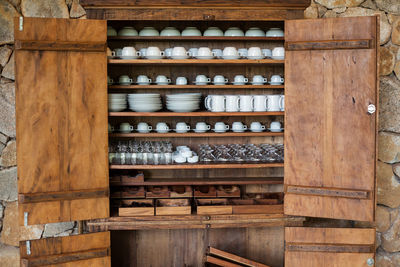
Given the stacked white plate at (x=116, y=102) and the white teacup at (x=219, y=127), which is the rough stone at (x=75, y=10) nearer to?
the stacked white plate at (x=116, y=102)

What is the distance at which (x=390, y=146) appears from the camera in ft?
9.73

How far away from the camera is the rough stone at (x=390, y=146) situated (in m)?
2.96

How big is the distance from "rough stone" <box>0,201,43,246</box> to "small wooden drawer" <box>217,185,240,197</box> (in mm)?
1422

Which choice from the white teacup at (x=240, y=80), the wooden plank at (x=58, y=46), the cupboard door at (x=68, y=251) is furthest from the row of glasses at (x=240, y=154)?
the wooden plank at (x=58, y=46)

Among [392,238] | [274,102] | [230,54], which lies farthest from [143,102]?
[392,238]

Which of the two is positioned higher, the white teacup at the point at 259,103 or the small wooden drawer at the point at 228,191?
the white teacup at the point at 259,103

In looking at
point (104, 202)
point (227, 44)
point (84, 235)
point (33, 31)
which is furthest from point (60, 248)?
point (227, 44)

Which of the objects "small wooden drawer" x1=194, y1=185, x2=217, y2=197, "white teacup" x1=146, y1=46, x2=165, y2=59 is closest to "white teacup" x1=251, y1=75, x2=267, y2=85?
"white teacup" x1=146, y1=46, x2=165, y2=59

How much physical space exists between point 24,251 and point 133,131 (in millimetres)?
1021

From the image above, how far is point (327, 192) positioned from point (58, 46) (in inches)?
72.7

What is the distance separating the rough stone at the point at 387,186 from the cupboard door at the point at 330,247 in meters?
0.65

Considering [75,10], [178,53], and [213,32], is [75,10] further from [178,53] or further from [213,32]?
[213,32]

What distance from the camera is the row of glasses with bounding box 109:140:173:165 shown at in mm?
2584

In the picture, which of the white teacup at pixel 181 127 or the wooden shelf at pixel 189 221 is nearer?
the wooden shelf at pixel 189 221
